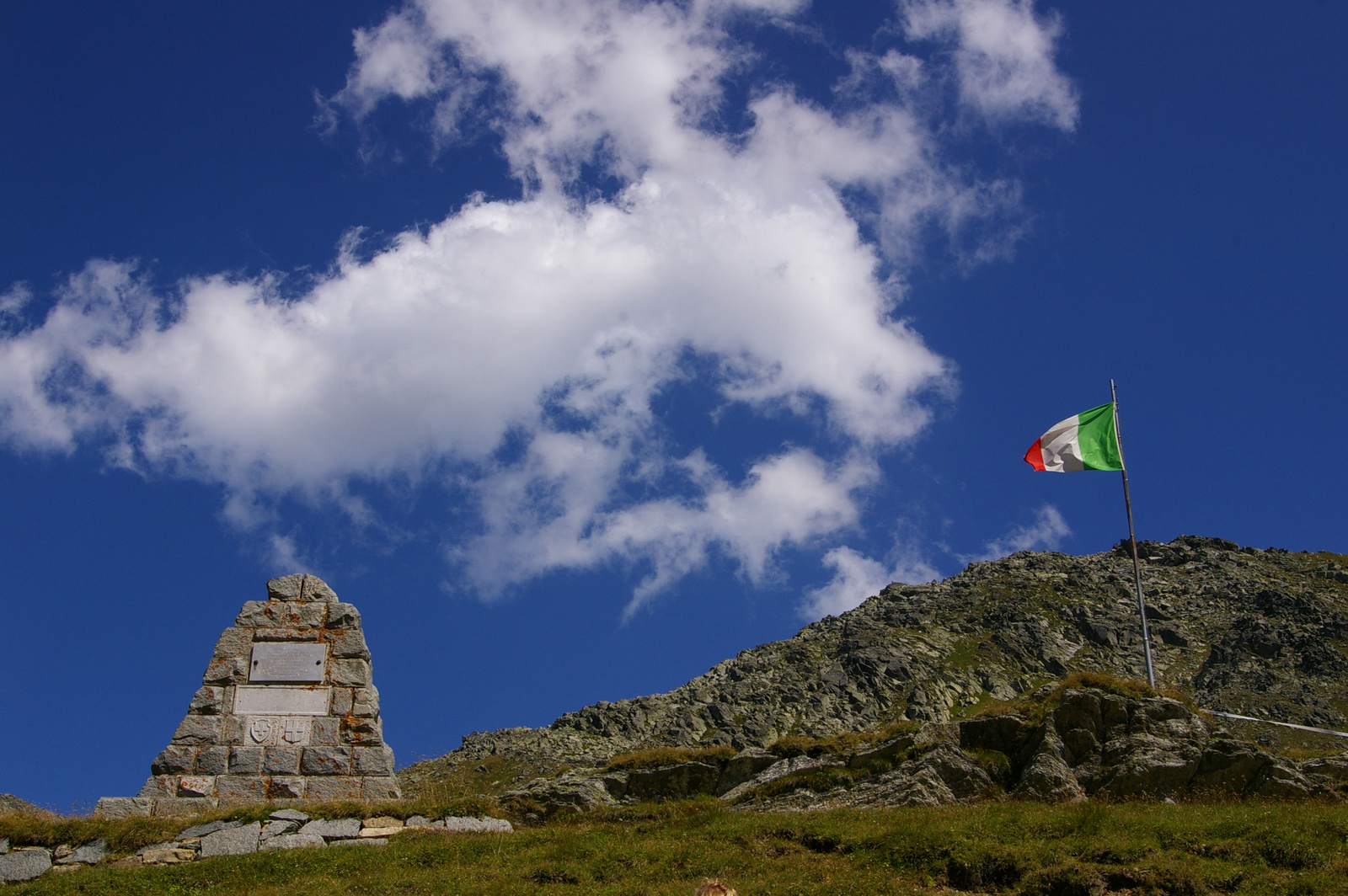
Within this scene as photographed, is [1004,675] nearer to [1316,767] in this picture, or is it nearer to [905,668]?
[905,668]

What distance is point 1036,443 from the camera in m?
27.4

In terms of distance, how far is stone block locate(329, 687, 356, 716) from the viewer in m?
18.0

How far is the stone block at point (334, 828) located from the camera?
1628cm

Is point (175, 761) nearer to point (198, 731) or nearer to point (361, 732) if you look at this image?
point (198, 731)

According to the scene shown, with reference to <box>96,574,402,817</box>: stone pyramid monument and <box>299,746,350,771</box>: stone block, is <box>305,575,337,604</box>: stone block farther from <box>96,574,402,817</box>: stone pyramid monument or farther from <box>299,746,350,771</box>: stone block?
<box>299,746,350,771</box>: stone block

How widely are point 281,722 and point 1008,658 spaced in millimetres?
80168

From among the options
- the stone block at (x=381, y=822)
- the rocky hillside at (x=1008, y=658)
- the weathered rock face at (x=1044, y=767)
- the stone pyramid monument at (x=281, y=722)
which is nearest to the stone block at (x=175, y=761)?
the stone pyramid monument at (x=281, y=722)

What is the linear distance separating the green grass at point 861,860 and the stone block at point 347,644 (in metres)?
3.64

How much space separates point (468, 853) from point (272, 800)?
4171 millimetres

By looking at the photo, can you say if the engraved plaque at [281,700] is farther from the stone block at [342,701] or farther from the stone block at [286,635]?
the stone block at [286,635]

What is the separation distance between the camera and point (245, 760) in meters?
17.5

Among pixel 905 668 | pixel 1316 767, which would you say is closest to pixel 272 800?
pixel 1316 767

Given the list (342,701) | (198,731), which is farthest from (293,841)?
(198,731)

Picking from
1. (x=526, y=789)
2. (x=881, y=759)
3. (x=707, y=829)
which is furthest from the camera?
(x=526, y=789)
